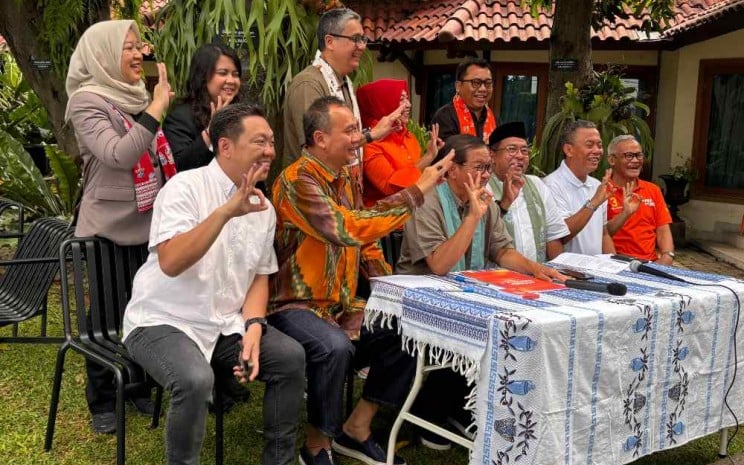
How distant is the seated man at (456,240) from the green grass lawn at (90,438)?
0.27m

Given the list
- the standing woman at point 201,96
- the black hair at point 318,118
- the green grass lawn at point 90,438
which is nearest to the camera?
the black hair at point 318,118

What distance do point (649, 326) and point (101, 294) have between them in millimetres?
2331

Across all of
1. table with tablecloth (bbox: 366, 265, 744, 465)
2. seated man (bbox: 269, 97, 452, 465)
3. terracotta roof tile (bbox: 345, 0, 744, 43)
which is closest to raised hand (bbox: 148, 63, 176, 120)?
seated man (bbox: 269, 97, 452, 465)

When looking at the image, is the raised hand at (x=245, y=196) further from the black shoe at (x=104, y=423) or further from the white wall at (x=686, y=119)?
the white wall at (x=686, y=119)

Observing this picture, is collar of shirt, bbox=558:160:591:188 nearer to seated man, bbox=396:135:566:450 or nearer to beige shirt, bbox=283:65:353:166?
seated man, bbox=396:135:566:450

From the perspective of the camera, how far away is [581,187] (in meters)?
4.94

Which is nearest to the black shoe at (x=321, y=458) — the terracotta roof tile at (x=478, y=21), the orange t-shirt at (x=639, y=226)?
the orange t-shirt at (x=639, y=226)

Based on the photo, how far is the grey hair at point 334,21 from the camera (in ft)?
13.8

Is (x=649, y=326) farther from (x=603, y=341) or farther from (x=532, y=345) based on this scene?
(x=532, y=345)

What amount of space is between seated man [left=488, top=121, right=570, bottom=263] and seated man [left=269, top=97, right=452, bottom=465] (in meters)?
0.91

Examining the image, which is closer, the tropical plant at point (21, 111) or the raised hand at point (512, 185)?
the raised hand at point (512, 185)

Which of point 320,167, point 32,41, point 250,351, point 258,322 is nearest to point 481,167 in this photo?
point 320,167

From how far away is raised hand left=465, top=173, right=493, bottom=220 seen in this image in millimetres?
3512

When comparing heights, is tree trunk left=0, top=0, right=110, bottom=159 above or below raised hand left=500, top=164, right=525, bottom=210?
above
